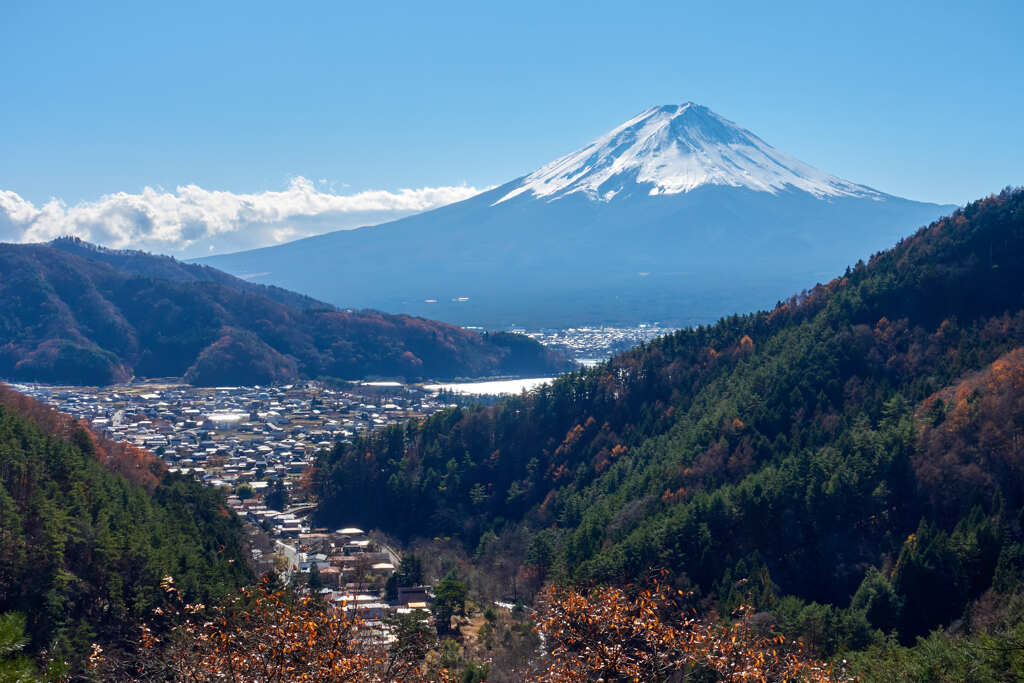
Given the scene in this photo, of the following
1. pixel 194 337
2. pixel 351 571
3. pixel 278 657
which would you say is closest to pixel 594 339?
pixel 194 337

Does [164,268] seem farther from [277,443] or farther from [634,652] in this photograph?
[634,652]

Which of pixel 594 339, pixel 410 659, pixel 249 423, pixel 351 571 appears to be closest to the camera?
pixel 410 659

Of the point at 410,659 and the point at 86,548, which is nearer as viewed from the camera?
the point at 410,659

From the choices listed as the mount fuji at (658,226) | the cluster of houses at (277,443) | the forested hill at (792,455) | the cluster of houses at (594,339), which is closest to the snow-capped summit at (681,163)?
the mount fuji at (658,226)

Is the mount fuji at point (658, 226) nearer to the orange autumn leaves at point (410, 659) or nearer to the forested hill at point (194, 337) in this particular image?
the forested hill at point (194, 337)

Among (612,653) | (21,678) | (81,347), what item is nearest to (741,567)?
(612,653)
